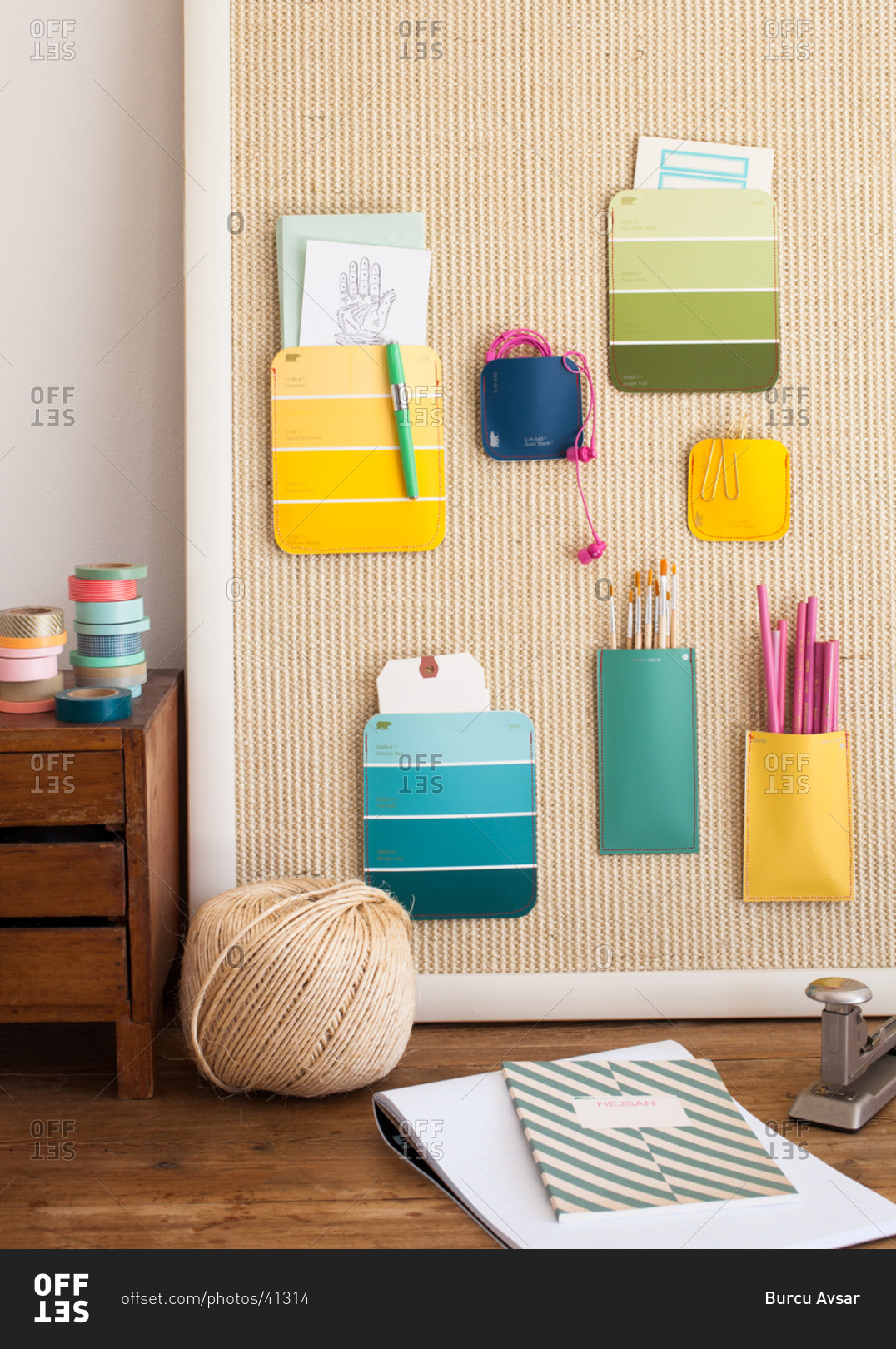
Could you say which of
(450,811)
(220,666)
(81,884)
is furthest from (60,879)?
(450,811)

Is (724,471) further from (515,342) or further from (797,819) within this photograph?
(797,819)

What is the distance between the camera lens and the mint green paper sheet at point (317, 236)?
94 cm

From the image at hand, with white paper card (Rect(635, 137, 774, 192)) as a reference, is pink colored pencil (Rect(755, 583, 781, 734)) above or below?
below

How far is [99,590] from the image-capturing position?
88 centimetres

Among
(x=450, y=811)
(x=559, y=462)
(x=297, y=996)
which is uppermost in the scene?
(x=559, y=462)

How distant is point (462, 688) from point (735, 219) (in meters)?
0.51

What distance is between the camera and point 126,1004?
822 millimetres

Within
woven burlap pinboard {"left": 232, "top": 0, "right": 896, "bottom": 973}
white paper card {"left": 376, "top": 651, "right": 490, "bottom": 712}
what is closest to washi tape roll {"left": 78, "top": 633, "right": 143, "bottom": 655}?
woven burlap pinboard {"left": 232, "top": 0, "right": 896, "bottom": 973}

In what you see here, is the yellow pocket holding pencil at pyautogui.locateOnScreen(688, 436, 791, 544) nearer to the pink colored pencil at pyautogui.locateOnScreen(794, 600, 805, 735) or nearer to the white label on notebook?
the pink colored pencil at pyautogui.locateOnScreen(794, 600, 805, 735)

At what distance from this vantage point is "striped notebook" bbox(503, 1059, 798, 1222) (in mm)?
665

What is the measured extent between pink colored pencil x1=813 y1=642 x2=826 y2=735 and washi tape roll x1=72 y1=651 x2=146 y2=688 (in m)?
0.62

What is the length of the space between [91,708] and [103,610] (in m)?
0.10

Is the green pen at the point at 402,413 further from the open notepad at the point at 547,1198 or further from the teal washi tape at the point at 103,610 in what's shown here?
the open notepad at the point at 547,1198
